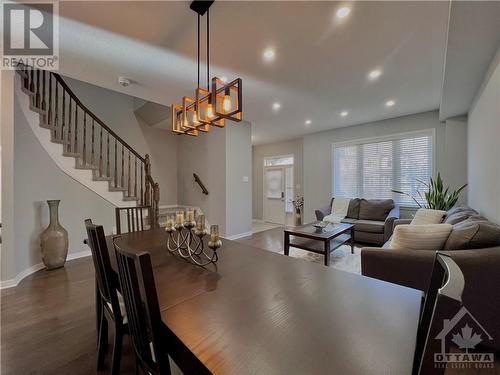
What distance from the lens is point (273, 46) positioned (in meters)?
2.37

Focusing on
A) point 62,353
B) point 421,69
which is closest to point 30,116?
point 62,353

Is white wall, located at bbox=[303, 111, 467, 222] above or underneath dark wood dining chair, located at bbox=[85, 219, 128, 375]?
above

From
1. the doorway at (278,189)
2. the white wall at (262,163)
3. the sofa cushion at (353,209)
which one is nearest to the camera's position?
the sofa cushion at (353,209)

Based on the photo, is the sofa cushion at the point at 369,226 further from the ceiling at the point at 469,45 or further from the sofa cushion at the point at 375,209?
the ceiling at the point at 469,45

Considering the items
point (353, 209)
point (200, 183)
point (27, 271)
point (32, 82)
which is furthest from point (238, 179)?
point (32, 82)

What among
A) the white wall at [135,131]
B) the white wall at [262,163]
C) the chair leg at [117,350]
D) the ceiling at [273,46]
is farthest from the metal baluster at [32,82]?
the white wall at [262,163]

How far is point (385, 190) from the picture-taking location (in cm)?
508

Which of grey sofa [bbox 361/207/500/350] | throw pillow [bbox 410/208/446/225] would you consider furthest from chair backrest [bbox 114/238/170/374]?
throw pillow [bbox 410/208/446/225]

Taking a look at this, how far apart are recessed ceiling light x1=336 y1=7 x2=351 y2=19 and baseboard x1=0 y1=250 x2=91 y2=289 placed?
4.59 metres

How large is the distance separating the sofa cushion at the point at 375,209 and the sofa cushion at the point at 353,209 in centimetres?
9

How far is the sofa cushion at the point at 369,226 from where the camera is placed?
165 inches

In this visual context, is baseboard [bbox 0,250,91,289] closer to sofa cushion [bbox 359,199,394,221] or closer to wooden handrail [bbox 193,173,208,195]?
wooden handrail [bbox 193,173,208,195]

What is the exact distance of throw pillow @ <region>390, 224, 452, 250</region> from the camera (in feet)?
6.46

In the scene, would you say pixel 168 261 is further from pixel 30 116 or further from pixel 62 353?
pixel 30 116
